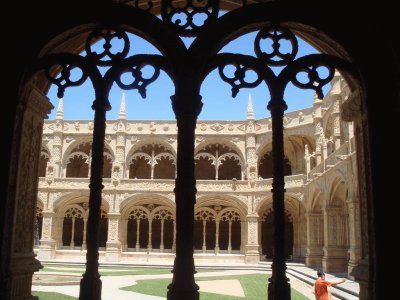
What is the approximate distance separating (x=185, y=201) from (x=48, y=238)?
2667cm

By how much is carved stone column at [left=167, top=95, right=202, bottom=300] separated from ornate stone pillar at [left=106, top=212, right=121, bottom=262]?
24.8 m

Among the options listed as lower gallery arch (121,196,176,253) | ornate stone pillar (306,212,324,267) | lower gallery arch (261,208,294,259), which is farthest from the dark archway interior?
lower gallery arch (261,208,294,259)

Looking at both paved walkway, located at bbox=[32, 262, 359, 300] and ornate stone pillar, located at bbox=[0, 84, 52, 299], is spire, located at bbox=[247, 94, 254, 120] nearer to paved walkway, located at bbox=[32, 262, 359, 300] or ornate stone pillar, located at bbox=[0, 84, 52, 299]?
paved walkway, located at bbox=[32, 262, 359, 300]

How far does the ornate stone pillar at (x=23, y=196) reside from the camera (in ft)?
14.5

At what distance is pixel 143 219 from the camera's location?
106 feet

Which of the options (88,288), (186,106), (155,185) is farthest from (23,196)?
(155,185)

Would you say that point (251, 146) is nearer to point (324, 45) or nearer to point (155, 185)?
point (155, 185)

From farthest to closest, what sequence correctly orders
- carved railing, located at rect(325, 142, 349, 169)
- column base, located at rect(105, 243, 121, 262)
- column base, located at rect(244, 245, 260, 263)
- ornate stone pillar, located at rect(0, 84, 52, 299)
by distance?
column base, located at rect(105, 243, 121, 262) < column base, located at rect(244, 245, 260, 263) < carved railing, located at rect(325, 142, 349, 169) < ornate stone pillar, located at rect(0, 84, 52, 299)

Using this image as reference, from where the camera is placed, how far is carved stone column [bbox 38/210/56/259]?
28.3 meters

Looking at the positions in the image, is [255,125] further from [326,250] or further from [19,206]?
[19,206]

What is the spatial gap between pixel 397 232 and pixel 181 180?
1.98m

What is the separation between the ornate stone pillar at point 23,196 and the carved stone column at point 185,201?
5.09 feet

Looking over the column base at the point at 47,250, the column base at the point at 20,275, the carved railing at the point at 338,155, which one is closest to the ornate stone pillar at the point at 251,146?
the carved railing at the point at 338,155

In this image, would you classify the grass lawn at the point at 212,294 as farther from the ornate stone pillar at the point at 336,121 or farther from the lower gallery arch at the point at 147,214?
the lower gallery arch at the point at 147,214
